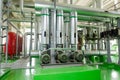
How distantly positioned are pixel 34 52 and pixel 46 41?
1.66 m

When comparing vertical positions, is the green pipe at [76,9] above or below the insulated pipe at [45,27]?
above

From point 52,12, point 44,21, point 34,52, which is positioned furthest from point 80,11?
point 34,52

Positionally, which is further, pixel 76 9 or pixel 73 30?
pixel 76 9

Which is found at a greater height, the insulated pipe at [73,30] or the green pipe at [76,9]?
the green pipe at [76,9]

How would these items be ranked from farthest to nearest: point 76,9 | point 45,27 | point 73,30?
1. point 76,9
2. point 73,30
3. point 45,27

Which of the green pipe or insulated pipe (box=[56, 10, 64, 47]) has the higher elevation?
the green pipe

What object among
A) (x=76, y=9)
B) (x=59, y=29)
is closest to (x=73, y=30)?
(x=59, y=29)

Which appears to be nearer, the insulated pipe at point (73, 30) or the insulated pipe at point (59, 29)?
the insulated pipe at point (59, 29)

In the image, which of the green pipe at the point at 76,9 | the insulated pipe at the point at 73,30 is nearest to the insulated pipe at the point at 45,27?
the green pipe at the point at 76,9

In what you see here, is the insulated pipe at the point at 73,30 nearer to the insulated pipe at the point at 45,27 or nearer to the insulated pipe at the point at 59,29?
the insulated pipe at the point at 59,29

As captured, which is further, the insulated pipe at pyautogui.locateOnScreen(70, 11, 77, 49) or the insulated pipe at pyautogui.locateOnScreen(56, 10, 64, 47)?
the insulated pipe at pyautogui.locateOnScreen(70, 11, 77, 49)

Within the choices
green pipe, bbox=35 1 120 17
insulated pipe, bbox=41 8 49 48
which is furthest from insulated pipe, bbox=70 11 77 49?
insulated pipe, bbox=41 8 49 48

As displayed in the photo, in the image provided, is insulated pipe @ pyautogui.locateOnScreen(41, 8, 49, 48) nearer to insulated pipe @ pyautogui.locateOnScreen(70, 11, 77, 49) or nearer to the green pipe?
the green pipe

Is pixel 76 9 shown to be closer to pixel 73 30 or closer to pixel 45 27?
pixel 73 30
